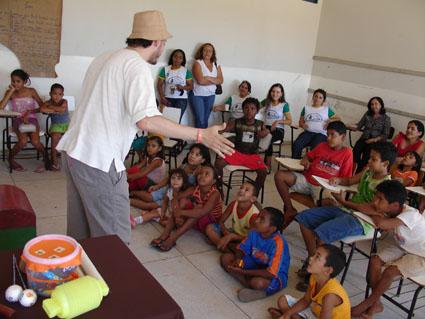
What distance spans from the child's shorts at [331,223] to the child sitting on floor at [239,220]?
357 millimetres

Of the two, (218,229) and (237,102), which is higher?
(237,102)

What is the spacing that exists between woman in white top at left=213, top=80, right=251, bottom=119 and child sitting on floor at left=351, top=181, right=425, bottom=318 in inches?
140

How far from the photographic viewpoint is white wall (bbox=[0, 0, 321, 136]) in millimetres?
5035

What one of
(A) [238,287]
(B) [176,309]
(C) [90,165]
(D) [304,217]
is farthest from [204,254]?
(B) [176,309]

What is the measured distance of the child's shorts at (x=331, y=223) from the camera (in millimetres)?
2727

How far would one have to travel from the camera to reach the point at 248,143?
4.47 metres

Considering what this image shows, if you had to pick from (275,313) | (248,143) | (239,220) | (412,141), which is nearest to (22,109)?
(248,143)

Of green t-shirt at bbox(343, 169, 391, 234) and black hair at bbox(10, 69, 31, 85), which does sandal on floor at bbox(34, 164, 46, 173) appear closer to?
black hair at bbox(10, 69, 31, 85)

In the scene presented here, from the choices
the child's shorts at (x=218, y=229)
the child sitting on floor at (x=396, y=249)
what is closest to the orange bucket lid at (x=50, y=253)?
the child sitting on floor at (x=396, y=249)

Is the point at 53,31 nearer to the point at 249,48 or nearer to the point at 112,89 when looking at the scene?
the point at 249,48

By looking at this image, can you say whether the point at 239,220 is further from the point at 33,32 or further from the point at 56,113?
the point at 33,32

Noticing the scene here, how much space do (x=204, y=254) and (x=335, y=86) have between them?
15.2 feet

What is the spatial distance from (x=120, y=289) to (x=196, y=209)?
2112mm

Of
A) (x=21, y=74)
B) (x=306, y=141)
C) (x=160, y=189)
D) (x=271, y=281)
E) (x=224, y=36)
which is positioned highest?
(x=224, y=36)
